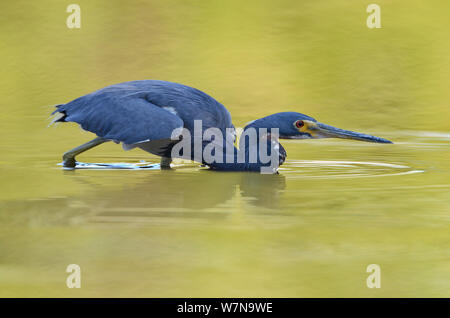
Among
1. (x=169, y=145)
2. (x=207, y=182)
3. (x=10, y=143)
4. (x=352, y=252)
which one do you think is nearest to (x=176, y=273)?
(x=352, y=252)

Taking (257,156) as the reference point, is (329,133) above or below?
above

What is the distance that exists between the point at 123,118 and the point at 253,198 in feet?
6.39

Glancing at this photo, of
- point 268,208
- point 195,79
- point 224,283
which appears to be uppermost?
point 195,79

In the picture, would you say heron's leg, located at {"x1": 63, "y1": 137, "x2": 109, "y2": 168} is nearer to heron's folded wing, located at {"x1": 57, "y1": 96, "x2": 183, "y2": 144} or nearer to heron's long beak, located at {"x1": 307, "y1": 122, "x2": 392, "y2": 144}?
heron's folded wing, located at {"x1": 57, "y1": 96, "x2": 183, "y2": 144}

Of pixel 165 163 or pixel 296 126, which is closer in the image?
pixel 296 126

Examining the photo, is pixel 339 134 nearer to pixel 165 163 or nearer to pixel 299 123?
pixel 299 123

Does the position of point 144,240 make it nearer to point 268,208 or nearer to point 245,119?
point 268,208

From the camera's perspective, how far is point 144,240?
18.5ft

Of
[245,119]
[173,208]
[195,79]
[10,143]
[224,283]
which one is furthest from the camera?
[195,79]

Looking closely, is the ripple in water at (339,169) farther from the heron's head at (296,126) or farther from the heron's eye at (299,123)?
the heron's eye at (299,123)

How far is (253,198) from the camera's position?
23.9 ft

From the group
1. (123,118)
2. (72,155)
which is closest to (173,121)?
(123,118)

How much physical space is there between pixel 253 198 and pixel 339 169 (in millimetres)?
1906

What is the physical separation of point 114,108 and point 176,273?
413cm
